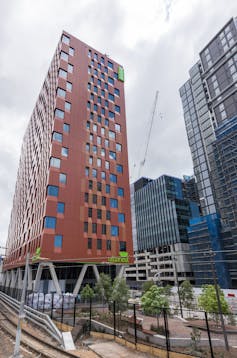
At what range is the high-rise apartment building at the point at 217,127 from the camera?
7944cm

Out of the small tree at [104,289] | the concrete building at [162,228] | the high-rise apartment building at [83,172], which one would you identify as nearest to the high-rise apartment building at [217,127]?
the concrete building at [162,228]

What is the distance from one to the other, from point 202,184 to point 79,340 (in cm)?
9473

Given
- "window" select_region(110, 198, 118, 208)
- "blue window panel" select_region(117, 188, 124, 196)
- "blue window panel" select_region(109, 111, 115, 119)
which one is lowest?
"window" select_region(110, 198, 118, 208)

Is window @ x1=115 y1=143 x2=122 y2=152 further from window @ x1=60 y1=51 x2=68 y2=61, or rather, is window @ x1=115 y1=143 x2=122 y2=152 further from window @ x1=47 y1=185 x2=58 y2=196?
window @ x1=60 y1=51 x2=68 y2=61

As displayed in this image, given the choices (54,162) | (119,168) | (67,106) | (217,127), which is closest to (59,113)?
(67,106)

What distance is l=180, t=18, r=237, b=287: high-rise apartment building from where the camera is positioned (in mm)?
79438

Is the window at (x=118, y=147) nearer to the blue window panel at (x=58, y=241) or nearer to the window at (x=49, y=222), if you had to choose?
the window at (x=49, y=222)

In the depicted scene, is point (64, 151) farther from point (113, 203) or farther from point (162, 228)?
point (162, 228)

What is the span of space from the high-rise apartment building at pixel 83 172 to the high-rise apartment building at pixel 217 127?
41731 mm

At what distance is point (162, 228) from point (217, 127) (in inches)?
2302

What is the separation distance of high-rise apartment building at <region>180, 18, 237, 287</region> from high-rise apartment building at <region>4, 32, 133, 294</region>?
4173cm

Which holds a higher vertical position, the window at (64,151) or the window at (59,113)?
the window at (59,113)

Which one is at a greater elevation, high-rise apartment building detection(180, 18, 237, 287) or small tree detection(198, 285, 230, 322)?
high-rise apartment building detection(180, 18, 237, 287)

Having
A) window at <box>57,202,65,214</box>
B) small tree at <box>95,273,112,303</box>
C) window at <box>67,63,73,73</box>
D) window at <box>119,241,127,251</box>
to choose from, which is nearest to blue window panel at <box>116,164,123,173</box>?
window at <box>119,241,127,251</box>
